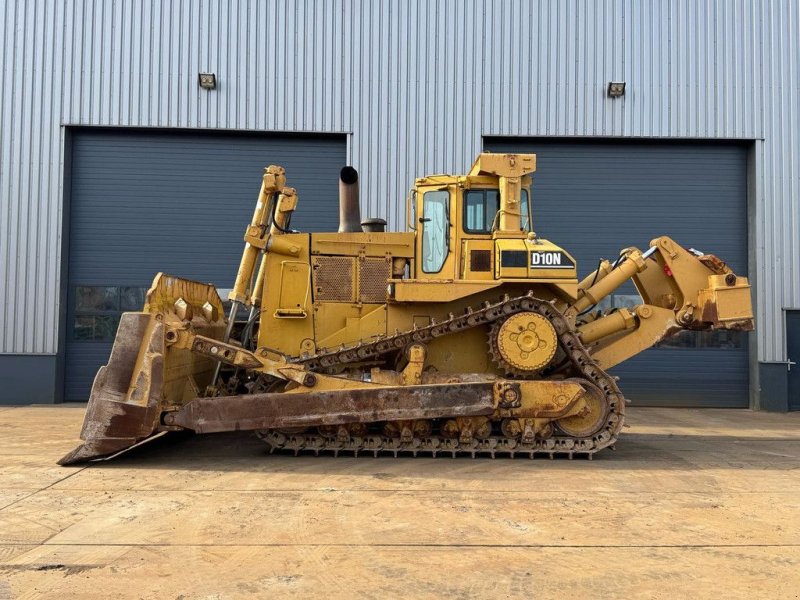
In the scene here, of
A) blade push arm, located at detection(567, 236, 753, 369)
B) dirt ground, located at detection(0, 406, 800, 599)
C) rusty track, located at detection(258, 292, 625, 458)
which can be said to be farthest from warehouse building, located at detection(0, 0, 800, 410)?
dirt ground, located at detection(0, 406, 800, 599)

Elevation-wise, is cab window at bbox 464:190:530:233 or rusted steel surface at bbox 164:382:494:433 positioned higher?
cab window at bbox 464:190:530:233

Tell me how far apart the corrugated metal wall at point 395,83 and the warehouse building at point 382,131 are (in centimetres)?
5

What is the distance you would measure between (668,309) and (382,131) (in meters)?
7.49

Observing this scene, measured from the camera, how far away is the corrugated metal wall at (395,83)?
12695 mm

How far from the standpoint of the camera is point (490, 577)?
388 centimetres

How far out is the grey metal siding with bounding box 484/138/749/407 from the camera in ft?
43.3

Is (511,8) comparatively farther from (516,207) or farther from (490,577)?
(490,577)

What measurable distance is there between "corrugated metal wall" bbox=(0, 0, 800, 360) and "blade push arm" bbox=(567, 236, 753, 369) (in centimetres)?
588

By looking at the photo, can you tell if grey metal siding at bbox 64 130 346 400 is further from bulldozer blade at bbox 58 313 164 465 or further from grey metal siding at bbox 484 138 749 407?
bulldozer blade at bbox 58 313 164 465

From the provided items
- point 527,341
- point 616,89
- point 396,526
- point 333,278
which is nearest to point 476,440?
point 527,341

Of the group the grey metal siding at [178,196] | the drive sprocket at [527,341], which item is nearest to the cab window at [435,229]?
the drive sprocket at [527,341]

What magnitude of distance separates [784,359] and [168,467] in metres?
13.1

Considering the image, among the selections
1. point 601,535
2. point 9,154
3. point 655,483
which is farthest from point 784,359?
point 9,154

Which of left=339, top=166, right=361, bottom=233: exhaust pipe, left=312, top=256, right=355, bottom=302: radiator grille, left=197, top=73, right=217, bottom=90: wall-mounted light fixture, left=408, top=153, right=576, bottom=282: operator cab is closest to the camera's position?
left=408, top=153, right=576, bottom=282: operator cab
